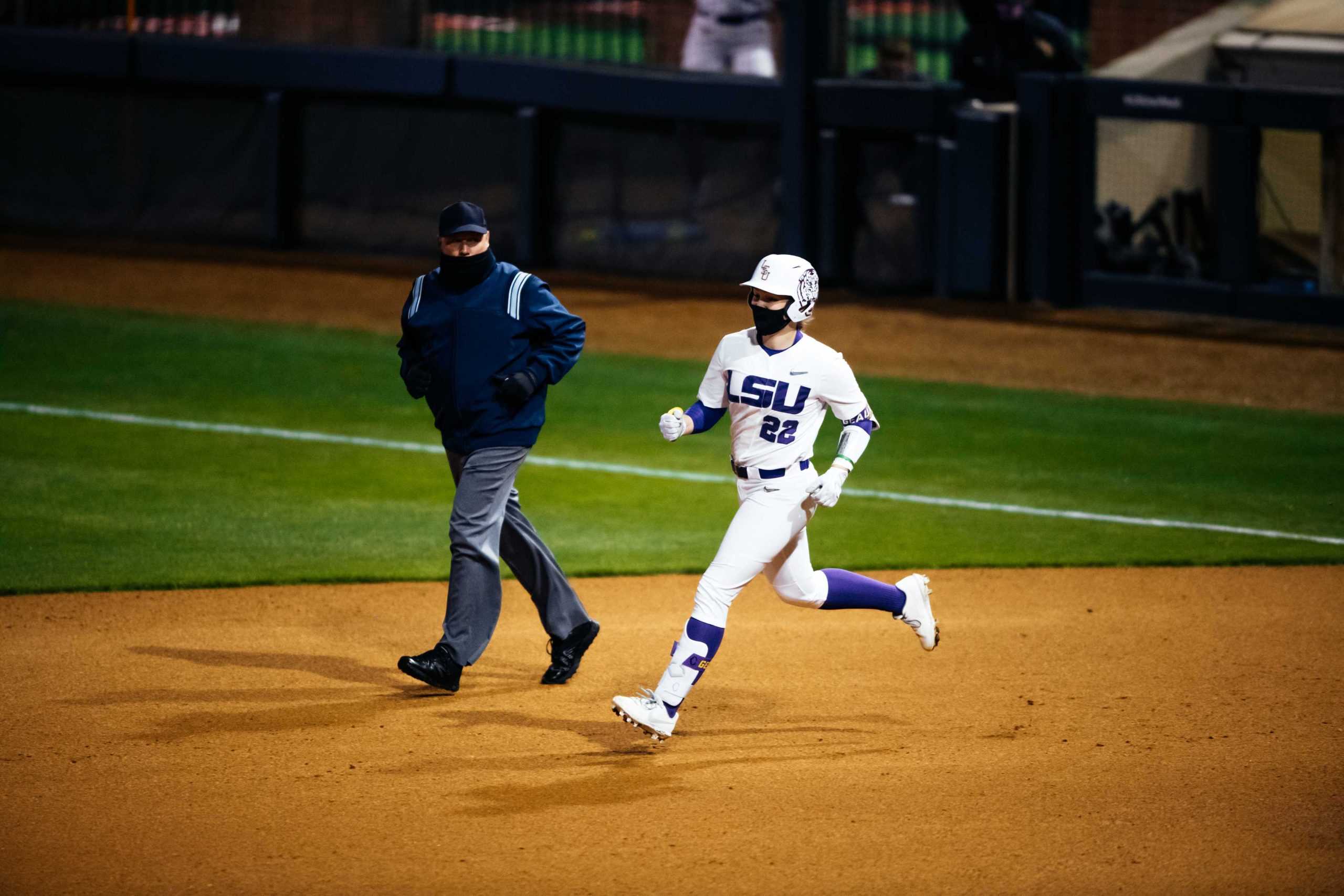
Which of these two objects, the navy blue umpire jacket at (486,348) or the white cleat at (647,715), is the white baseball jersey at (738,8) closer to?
the navy blue umpire jacket at (486,348)

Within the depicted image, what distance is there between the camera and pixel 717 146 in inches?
607

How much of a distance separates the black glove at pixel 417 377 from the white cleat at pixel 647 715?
4.58ft

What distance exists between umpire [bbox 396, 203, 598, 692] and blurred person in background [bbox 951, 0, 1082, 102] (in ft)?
30.0

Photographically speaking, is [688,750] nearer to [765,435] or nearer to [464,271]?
[765,435]

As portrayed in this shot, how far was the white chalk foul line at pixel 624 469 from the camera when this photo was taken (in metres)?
9.01

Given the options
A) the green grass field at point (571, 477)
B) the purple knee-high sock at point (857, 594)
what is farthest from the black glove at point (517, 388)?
the green grass field at point (571, 477)

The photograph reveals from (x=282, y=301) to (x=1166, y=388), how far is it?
24.7ft

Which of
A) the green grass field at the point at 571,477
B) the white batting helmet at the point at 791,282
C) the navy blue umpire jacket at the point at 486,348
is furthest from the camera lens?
the green grass field at the point at 571,477

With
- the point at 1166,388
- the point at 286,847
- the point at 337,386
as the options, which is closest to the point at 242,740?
the point at 286,847

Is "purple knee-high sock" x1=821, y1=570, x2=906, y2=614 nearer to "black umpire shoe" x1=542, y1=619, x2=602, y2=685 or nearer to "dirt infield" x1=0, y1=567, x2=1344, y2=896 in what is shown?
"dirt infield" x1=0, y1=567, x2=1344, y2=896

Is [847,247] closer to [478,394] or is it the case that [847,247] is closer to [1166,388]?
[1166,388]

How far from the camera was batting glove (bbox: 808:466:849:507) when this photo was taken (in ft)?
18.5

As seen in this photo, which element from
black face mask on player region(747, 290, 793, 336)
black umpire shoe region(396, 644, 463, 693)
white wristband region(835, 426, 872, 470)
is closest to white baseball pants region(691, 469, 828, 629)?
white wristband region(835, 426, 872, 470)

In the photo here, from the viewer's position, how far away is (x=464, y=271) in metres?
6.20
